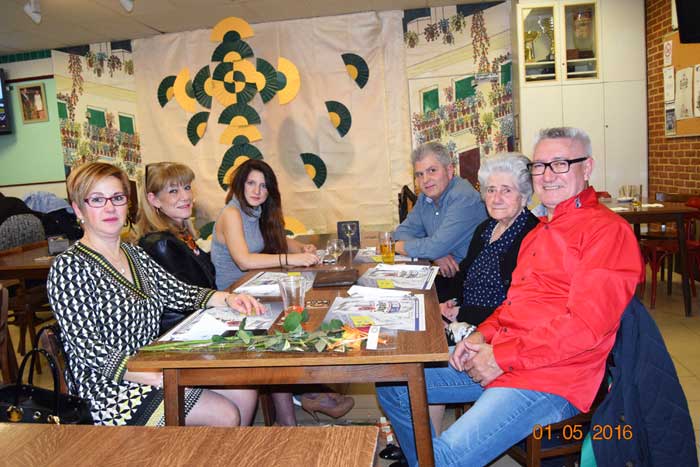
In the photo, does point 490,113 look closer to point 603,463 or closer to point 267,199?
point 267,199

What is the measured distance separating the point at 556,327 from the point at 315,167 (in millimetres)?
5402

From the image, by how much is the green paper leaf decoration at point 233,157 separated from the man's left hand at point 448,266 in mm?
4327

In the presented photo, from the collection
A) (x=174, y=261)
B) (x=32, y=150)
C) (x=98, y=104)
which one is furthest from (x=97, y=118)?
(x=174, y=261)

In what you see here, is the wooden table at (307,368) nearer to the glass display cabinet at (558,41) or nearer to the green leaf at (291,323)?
the green leaf at (291,323)

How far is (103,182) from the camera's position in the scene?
1847 mm

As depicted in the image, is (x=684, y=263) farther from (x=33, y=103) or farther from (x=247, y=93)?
(x=33, y=103)

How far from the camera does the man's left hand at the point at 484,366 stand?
1.63 m

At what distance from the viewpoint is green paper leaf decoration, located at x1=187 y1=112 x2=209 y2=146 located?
6.87m

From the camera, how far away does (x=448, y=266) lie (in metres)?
2.88

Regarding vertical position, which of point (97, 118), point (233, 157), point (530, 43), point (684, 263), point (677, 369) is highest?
point (530, 43)

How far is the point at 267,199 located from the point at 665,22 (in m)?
4.40

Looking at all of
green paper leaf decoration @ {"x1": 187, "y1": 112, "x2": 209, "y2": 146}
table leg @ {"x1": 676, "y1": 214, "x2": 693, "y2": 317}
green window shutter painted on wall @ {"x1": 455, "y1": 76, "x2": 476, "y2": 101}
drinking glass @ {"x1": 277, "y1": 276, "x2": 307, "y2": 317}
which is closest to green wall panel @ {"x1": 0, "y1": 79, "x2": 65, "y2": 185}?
green paper leaf decoration @ {"x1": 187, "y1": 112, "x2": 209, "y2": 146}

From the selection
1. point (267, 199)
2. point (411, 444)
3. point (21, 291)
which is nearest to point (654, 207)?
point (267, 199)

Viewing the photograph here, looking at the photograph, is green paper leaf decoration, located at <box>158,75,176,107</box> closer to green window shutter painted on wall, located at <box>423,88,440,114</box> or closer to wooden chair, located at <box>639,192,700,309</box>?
green window shutter painted on wall, located at <box>423,88,440,114</box>
